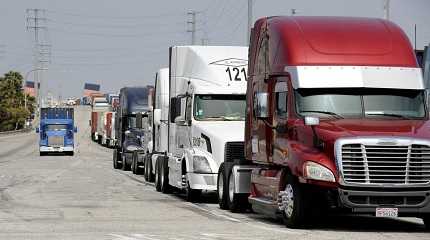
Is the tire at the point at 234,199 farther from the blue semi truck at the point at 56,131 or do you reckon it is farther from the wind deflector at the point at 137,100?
the blue semi truck at the point at 56,131

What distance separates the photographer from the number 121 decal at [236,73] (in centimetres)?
2333

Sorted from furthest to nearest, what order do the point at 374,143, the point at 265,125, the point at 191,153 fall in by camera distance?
1. the point at 191,153
2. the point at 265,125
3. the point at 374,143

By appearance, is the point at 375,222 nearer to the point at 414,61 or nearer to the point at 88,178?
the point at 414,61

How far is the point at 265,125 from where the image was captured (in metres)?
17.9

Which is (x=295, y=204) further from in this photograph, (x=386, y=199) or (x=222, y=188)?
(x=222, y=188)

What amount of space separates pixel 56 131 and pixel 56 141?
71cm

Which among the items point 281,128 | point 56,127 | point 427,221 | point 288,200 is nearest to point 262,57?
point 281,128

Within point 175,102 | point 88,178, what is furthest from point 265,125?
point 88,178

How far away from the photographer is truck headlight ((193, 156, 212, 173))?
72.8ft

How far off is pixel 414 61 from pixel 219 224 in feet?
14.5

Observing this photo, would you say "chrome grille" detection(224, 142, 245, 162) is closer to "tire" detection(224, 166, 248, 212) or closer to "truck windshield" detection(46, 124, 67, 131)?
"tire" detection(224, 166, 248, 212)

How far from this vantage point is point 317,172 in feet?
50.3

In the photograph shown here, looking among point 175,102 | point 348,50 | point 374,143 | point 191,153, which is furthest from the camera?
point 175,102

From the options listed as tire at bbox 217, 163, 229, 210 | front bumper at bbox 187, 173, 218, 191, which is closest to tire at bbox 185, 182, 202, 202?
front bumper at bbox 187, 173, 218, 191
